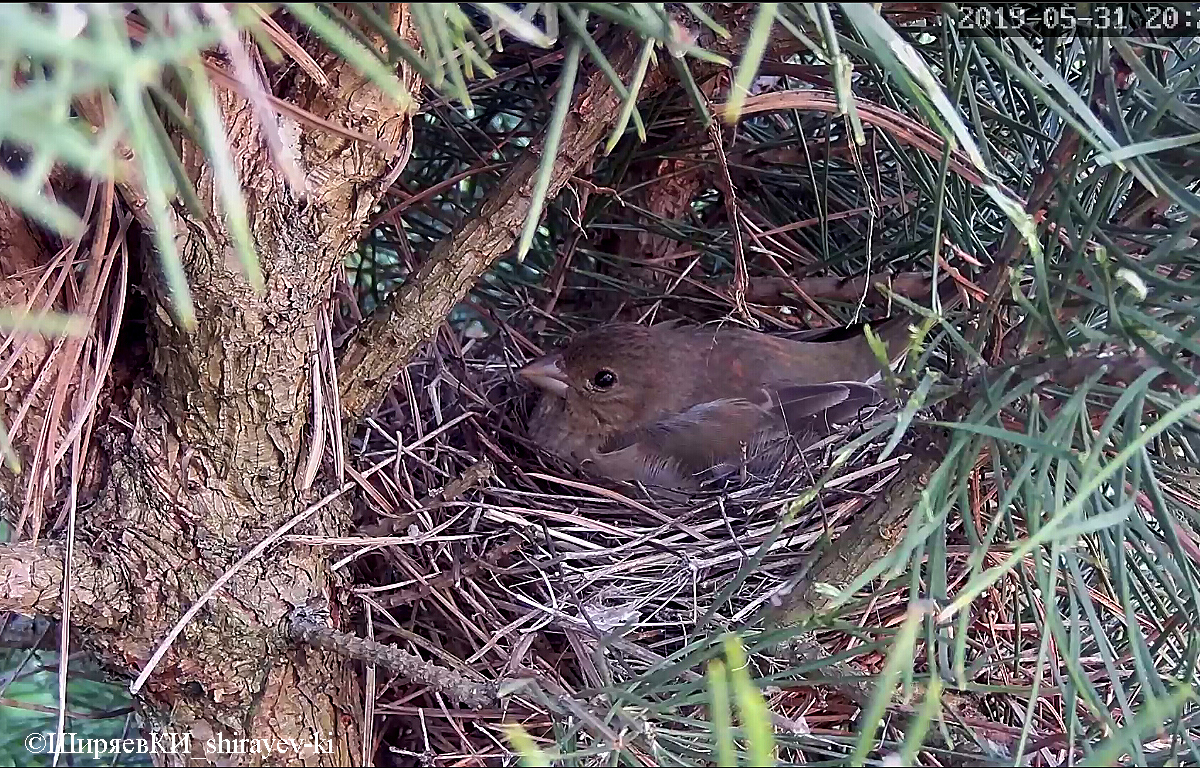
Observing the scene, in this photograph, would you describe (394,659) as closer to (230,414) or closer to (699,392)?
(230,414)

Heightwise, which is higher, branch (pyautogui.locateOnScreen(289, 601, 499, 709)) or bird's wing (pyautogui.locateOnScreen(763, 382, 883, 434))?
branch (pyautogui.locateOnScreen(289, 601, 499, 709))

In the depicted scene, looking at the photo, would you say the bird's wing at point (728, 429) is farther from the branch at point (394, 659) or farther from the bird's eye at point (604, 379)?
the branch at point (394, 659)

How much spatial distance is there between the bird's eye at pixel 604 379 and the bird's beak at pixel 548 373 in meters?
0.07

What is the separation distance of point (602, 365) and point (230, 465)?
0.96 m

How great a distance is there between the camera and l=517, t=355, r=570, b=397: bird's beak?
1.79m

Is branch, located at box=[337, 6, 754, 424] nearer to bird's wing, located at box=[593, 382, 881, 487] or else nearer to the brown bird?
the brown bird

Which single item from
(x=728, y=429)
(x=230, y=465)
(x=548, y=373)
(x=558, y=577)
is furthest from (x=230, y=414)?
(x=728, y=429)

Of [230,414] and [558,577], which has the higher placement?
[230,414]

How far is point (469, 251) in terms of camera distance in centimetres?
102

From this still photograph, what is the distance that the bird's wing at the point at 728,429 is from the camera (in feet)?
5.76

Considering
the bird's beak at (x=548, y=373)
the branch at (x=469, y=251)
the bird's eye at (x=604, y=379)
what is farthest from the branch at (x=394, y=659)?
the bird's eye at (x=604, y=379)

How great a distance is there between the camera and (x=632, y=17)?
1.86 ft

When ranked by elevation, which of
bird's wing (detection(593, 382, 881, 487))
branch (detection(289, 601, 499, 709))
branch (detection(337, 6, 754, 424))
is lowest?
bird's wing (detection(593, 382, 881, 487))

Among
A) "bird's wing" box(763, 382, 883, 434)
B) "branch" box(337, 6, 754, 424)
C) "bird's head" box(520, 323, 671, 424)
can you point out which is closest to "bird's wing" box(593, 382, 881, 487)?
"bird's wing" box(763, 382, 883, 434)
